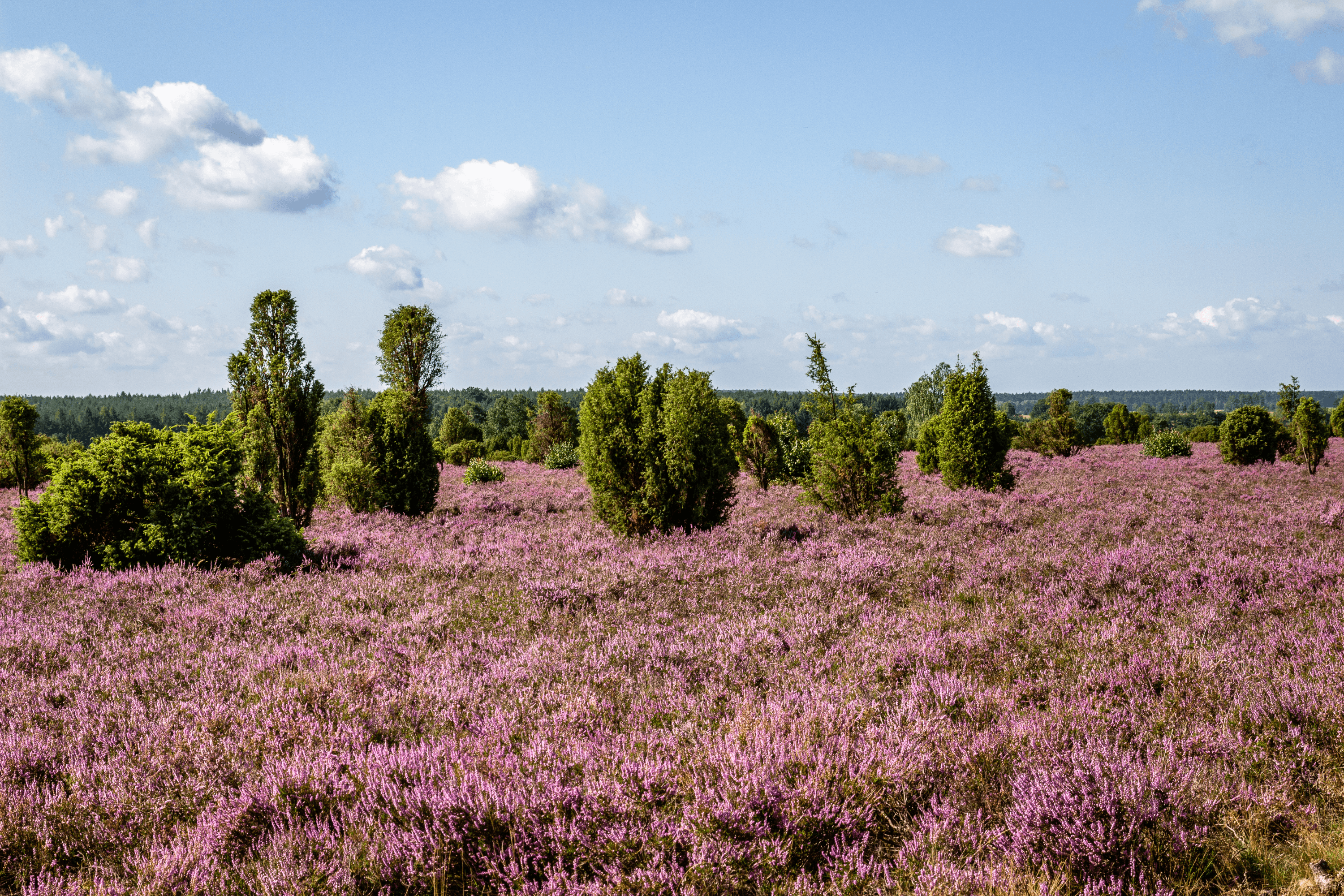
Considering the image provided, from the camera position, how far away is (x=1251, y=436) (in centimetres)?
2588

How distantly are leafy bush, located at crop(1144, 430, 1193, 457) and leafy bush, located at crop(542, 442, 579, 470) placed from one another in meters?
29.4

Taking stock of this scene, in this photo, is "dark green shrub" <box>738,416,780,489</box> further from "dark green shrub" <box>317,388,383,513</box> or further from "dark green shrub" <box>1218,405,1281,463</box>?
"dark green shrub" <box>1218,405,1281,463</box>

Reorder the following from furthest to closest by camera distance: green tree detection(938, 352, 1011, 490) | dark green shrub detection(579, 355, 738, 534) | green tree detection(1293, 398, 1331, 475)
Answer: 1. green tree detection(1293, 398, 1331, 475)
2. green tree detection(938, 352, 1011, 490)
3. dark green shrub detection(579, 355, 738, 534)

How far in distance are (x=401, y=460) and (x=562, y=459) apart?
20.2m

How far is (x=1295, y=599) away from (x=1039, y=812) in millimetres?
6233

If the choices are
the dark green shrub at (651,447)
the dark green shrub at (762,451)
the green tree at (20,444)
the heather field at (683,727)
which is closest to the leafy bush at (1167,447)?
the dark green shrub at (762,451)

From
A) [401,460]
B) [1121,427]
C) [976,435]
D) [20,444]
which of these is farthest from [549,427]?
[1121,427]

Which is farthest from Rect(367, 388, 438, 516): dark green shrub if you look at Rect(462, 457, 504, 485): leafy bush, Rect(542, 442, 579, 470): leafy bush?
Rect(542, 442, 579, 470): leafy bush

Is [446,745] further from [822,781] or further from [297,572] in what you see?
[297,572]

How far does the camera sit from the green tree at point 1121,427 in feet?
158

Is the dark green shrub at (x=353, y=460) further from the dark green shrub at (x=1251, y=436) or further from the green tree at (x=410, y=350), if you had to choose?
the dark green shrub at (x=1251, y=436)

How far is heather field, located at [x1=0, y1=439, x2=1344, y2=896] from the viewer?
2.86 m

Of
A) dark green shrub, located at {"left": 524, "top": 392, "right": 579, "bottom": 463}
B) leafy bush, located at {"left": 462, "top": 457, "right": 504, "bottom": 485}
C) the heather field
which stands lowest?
the heather field

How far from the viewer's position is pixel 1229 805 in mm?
3252
